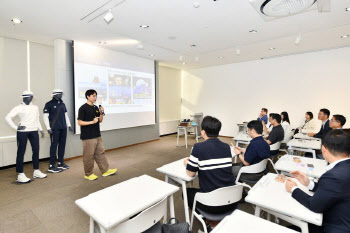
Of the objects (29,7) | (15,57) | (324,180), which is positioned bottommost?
(324,180)

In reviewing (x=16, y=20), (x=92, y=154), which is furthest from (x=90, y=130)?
(x=16, y=20)

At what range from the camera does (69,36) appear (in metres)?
4.14

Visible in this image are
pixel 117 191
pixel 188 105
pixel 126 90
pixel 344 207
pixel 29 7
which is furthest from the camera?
pixel 188 105

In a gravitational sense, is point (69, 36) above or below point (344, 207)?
above

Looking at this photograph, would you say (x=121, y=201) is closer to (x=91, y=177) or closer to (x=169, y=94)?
(x=91, y=177)

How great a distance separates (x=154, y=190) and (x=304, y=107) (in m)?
6.29

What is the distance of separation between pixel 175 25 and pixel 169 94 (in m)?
4.80

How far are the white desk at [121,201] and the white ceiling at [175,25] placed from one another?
8.59ft

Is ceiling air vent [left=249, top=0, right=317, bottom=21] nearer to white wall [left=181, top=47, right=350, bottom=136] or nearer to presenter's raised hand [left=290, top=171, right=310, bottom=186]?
presenter's raised hand [left=290, top=171, right=310, bottom=186]

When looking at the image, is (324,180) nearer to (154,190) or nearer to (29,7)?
(154,190)

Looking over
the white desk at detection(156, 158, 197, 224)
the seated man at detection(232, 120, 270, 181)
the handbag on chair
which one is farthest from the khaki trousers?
the seated man at detection(232, 120, 270, 181)

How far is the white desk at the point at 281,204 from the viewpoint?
→ 1.17 meters

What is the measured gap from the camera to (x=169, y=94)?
8312 mm

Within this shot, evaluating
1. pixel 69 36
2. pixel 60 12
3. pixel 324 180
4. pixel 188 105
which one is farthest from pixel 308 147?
pixel 188 105
